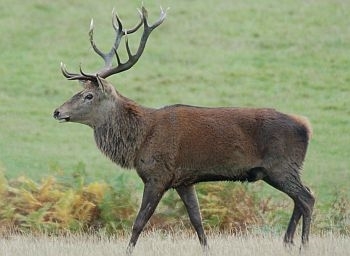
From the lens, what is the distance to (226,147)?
12703 mm

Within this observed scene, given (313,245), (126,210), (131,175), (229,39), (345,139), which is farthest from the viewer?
(229,39)

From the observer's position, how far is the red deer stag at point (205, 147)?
1267cm

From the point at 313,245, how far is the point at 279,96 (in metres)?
13.9

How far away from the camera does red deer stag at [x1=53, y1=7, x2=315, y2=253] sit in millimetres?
12672

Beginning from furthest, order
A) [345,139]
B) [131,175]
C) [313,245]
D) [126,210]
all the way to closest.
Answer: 1. [345,139]
2. [131,175]
3. [126,210]
4. [313,245]

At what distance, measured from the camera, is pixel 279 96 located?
26375mm

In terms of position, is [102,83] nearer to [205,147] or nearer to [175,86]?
[205,147]

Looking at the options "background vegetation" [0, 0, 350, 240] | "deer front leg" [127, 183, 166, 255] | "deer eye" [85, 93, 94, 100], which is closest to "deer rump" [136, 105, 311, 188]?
"deer front leg" [127, 183, 166, 255]

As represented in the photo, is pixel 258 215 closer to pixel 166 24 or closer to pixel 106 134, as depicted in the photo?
pixel 106 134

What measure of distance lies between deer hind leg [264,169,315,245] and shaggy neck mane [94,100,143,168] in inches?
56.9

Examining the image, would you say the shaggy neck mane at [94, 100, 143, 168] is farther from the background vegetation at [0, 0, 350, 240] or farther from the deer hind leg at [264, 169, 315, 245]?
the background vegetation at [0, 0, 350, 240]

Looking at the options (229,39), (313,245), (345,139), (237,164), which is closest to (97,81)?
(237,164)

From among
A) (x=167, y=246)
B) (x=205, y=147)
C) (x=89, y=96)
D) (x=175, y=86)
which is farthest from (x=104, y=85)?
(x=175, y=86)

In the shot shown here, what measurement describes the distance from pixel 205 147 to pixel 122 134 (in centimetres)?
92
